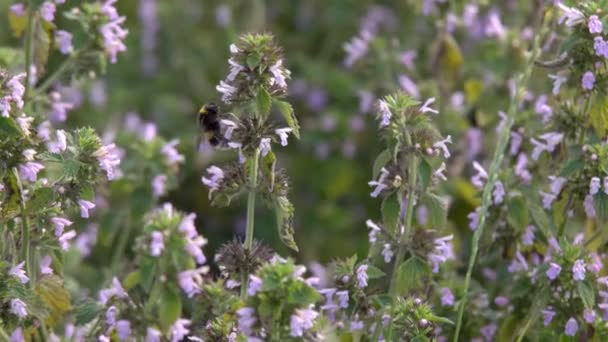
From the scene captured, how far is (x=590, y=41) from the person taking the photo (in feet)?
11.7

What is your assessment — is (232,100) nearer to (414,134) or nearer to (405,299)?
(414,134)

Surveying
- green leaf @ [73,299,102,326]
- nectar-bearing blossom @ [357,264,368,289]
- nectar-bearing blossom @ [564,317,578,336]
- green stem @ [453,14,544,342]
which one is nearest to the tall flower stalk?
nectar-bearing blossom @ [357,264,368,289]

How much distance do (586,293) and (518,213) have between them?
1.73ft

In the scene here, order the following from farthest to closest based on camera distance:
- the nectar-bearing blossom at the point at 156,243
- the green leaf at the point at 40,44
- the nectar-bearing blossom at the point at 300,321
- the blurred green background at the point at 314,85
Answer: the blurred green background at the point at 314,85, the green leaf at the point at 40,44, the nectar-bearing blossom at the point at 300,321, the nectar-bearing blossom at the point at 156,243

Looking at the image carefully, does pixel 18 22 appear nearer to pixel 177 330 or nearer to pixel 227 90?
pixel 227 90

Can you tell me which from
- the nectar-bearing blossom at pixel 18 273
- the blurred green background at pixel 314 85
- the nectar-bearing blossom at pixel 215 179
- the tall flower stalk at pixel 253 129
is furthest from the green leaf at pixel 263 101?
the blurred green background at pixel 314 85

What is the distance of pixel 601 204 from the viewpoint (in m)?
3.51

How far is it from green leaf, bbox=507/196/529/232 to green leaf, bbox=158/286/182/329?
1.46m

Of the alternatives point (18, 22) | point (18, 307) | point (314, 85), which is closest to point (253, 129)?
point (18, 307)

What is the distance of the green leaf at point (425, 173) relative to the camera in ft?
10.5

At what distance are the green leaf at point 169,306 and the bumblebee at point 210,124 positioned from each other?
112 centimetres

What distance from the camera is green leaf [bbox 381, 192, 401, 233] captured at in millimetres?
3291

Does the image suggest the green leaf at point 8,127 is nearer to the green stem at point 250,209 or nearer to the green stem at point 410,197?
the green stem at point 250,209

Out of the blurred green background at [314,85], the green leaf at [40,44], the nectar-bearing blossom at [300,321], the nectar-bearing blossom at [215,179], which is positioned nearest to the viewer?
the nectar-bearing blossom at [300,321]
